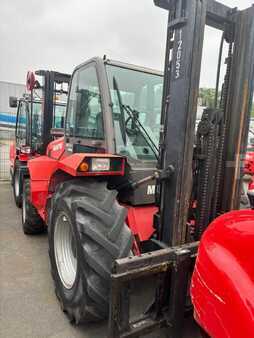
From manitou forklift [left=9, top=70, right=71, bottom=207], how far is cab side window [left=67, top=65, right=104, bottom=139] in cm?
210

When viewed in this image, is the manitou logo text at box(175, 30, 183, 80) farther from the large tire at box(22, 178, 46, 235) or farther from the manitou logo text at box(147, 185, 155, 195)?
the large tire at box(22, 178, 46, 235)

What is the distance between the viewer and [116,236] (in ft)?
6.42

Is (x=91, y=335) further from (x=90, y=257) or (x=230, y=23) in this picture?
(x=230, y=23)

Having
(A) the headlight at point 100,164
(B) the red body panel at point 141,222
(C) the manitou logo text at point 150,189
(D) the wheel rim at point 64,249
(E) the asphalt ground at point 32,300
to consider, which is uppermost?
(A) the headlight at point 100,164

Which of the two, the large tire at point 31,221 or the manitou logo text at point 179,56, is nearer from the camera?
the manitou logo text at point 179,56

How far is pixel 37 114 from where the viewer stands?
249 inches

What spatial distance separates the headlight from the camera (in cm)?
223

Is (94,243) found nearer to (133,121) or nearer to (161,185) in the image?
(161,185)

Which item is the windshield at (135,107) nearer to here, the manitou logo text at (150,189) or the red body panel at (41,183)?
the manitou logo text at (150,189)

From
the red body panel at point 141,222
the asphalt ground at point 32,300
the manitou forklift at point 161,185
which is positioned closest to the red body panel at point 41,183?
the asphalt ground at point 32,300

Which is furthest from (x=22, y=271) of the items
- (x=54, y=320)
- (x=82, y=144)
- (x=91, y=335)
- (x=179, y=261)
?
(x=179, y=261)

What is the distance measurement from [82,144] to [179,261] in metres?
1.62

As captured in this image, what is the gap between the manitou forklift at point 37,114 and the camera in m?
5.20

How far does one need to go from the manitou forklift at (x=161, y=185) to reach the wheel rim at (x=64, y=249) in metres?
0.01
